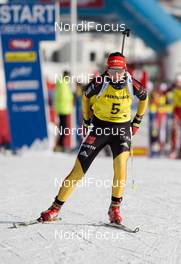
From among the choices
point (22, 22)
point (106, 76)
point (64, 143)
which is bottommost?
point (64, 143)

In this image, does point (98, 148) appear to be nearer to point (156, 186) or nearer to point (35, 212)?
point (35, 212)

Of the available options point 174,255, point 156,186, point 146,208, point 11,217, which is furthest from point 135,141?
point 174,255


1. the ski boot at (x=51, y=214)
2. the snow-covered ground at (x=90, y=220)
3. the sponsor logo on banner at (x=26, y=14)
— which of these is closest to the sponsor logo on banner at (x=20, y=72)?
the sponsor logo on banner at (x=26, y=14)

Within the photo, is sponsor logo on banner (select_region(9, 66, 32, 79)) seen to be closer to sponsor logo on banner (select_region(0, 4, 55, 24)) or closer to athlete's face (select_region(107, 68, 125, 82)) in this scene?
sponsor logo on banner (select_region(0, 4, 55, 24))

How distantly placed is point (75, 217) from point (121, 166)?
0.89 meters

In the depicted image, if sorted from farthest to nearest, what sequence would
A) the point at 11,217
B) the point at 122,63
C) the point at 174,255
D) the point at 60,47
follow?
1. the point at 60,47
2. the point at 11,217
3. the point at 122,63
4. the point at 174,255

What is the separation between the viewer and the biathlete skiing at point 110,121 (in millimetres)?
5043

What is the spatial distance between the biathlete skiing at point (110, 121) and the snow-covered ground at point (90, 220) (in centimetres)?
35

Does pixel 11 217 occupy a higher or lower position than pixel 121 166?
lower

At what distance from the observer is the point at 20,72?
11320 millimetres

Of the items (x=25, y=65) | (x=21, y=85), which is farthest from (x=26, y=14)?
(x=21, y=85)

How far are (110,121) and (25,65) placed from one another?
651 cm

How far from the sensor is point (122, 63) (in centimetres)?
501

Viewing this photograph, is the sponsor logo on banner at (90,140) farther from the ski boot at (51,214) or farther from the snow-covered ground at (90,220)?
the snow-covered ground at (90,220)
